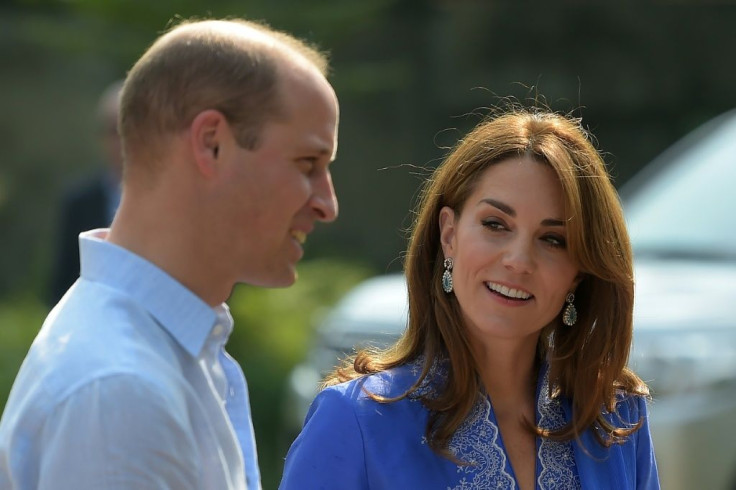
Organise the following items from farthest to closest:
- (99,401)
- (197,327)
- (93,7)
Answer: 1. (93,7)
2. (197,327)
3. (99,401)

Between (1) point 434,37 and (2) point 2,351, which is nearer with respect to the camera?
(2) point 2,351

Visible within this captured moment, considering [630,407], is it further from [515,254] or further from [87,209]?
[87,209]

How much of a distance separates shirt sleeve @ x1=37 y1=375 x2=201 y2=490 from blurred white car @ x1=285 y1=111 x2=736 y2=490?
116 inches

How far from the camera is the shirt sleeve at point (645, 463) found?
288cm

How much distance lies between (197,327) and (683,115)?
10676 millimetres

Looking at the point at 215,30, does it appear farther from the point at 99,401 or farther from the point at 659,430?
the point at 659,430

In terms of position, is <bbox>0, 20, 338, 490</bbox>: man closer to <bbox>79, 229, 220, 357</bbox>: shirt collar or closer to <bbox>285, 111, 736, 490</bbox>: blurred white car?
<bbox>79, 229, 220, 357</bbox>: shirt collar

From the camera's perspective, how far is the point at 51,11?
41.0ft

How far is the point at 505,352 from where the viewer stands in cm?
288

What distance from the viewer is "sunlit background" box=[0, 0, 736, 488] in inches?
477

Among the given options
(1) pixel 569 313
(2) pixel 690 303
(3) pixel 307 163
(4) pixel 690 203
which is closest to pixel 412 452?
(1) pixel 569 313

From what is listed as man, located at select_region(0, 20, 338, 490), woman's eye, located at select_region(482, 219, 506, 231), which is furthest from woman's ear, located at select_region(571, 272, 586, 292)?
man, located at select_region(0, 20, 338, 490)

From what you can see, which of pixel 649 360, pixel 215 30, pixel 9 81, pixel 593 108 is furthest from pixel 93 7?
pixel 215 30

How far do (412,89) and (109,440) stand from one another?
11106 mm
